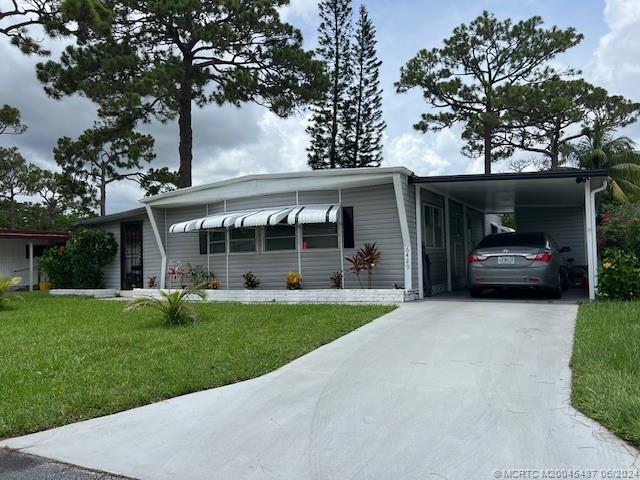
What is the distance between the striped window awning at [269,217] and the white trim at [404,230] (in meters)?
1.47

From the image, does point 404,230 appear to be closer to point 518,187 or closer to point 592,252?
point 518,187

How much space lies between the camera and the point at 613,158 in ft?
66.7

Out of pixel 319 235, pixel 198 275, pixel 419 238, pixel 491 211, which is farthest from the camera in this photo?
pixel 491 211

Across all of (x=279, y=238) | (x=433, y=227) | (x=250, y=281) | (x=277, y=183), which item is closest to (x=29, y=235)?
(x=250, y=281)

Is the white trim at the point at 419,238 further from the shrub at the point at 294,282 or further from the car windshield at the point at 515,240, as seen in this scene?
the shrub at the point at 294,282

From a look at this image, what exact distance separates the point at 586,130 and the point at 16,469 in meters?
25.2

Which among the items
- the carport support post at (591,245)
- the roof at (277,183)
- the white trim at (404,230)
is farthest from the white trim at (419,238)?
the carport support post at (591,245)

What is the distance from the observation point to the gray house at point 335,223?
11.4 metres

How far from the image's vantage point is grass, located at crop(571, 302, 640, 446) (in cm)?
383

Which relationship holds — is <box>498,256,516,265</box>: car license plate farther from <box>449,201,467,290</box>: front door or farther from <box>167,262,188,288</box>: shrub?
<box>167,262,188,288</box>: shrub

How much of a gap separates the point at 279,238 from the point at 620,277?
7596 mm

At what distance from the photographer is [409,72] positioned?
24641mm

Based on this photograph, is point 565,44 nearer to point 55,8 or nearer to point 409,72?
point 409,72

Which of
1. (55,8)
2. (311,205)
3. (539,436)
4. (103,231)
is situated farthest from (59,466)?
(55,8)
